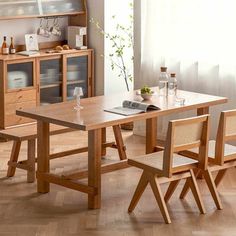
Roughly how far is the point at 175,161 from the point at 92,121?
71 centimetres

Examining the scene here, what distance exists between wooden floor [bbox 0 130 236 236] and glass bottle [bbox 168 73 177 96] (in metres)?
0.81

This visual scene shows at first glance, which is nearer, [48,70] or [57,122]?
[57,122]

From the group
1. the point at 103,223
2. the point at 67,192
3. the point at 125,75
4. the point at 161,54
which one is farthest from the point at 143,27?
the point at 103,223

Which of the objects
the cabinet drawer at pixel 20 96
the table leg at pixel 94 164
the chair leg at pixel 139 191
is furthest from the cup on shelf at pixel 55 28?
the chair leg at pixel 139 191

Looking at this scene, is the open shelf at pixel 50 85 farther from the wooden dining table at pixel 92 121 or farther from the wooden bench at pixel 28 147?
the wooden dining table at pixel 92 121

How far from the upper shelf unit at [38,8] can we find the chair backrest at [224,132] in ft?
10.9

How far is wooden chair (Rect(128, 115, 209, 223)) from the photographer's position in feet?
19.0

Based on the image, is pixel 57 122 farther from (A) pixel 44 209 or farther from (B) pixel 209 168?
(B) pixel 209 168

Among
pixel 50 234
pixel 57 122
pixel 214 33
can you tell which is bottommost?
pixel 50 234

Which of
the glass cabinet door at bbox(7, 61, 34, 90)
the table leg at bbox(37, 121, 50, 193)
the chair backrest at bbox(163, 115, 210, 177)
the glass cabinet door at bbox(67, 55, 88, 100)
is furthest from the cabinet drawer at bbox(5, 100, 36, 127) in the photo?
the chair backrest at bbox(163, 115, 210, 177)

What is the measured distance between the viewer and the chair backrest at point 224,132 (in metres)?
6.12

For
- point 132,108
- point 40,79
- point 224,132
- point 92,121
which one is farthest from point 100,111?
point 40,79

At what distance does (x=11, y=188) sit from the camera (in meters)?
6.75

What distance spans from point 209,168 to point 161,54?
2.35 metres
